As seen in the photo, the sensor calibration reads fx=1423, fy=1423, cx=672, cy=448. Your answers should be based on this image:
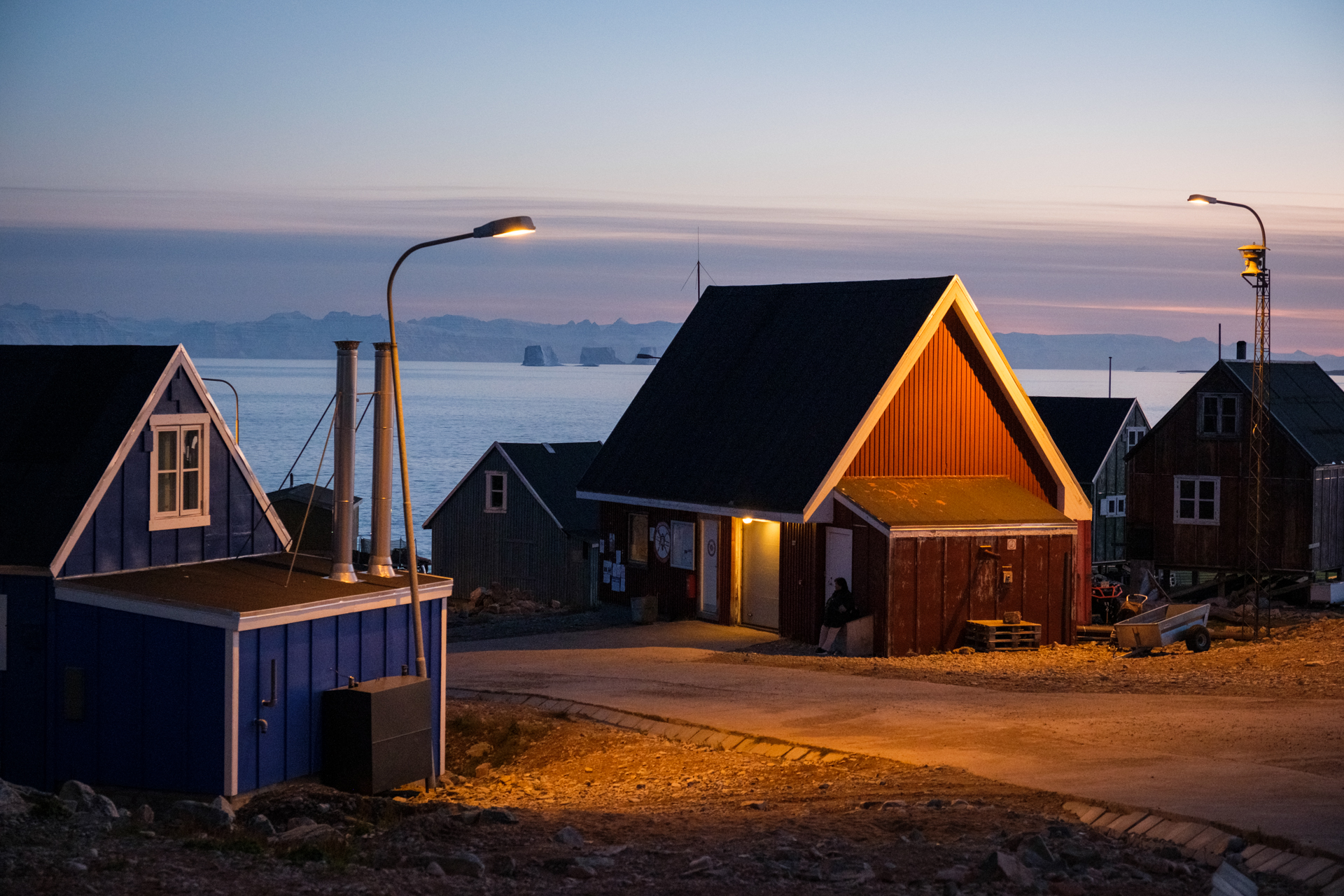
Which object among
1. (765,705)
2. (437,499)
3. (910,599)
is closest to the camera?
(765,705)

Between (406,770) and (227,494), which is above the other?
(227,494)

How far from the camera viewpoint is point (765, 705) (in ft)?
63.7

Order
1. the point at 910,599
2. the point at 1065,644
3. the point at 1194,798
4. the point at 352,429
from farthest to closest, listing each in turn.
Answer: the point at 1065,644, the point at 910,599, the point at 352,429, the point at 1194,798

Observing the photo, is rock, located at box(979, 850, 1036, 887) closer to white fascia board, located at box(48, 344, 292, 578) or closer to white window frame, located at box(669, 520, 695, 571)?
white fascia board, located at box(48, 344, 292, 578)

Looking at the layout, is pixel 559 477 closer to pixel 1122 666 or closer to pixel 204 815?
pixel 1122 666

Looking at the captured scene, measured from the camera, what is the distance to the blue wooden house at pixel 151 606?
15.3 meters

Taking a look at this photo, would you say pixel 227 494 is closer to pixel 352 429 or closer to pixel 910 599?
pixel 352 429

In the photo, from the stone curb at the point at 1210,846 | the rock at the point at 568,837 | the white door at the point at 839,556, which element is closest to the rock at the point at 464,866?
the rock at the point at 568,837

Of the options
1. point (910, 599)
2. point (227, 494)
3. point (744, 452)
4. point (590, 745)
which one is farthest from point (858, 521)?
point (227, 494)

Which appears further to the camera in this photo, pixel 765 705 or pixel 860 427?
pixel 860 427

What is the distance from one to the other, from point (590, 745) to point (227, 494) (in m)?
5.76

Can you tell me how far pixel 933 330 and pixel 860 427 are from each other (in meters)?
2.76

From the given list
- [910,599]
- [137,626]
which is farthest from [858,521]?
[137,626]

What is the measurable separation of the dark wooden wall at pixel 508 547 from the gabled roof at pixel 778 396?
7.99 meters
